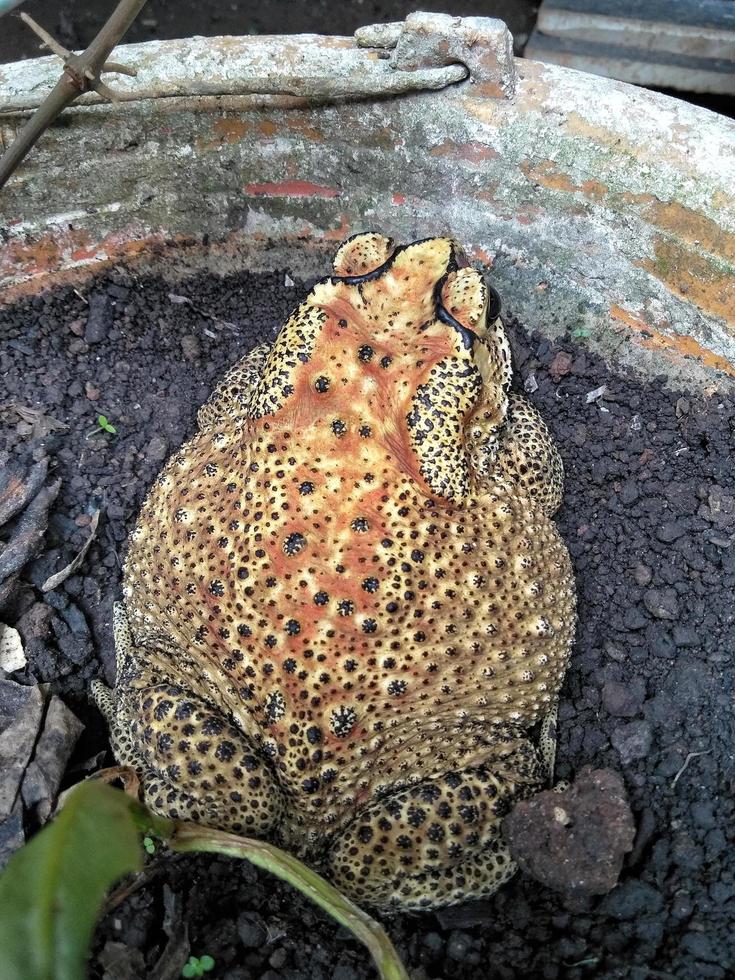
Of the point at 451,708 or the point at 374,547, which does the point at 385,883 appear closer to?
the point at 451,708

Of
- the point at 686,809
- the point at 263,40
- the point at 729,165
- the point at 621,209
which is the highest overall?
the point at 263,40

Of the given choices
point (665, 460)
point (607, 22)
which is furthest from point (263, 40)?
point (607, 22)

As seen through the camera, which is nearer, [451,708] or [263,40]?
[451,708]

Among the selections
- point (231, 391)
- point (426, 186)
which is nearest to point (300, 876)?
point (231, 391)

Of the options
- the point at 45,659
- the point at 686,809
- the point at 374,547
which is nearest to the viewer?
the point at 374,547

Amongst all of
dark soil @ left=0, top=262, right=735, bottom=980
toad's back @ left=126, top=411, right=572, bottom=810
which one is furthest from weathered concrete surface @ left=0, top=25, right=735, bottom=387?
toad's back @ left=126, top=411, right=572, bottom=810

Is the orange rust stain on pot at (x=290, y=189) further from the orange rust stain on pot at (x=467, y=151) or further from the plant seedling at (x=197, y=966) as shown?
the plant seedling at (x=197, y=966)

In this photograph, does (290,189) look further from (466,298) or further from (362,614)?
(362,614)
